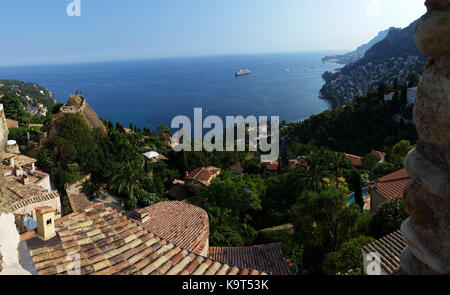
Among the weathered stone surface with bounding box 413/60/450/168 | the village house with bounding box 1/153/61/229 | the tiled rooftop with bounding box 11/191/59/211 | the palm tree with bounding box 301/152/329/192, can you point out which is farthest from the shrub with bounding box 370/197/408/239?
the tiled rooftop with bounding box 11/191/59/211

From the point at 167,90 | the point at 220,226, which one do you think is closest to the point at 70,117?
the point at 220,226

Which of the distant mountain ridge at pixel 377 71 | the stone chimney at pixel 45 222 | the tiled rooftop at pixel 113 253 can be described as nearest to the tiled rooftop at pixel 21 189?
the tiled rooftop at pixel 113 253

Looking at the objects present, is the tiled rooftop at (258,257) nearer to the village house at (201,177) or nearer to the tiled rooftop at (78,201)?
the tiled rooftop at (78,201)

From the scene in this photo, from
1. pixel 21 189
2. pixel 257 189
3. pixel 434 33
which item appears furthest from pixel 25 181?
pixel 434 33

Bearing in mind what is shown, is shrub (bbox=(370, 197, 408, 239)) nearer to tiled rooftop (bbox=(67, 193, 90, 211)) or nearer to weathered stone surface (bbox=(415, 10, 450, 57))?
weathered stone surface (bbox=(415, 10, 450, 57))

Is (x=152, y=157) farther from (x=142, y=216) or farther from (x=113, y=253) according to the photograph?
(x=113, y=253)

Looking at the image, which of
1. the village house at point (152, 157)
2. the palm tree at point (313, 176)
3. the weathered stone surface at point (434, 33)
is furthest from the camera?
the village house at point (152, 157)
